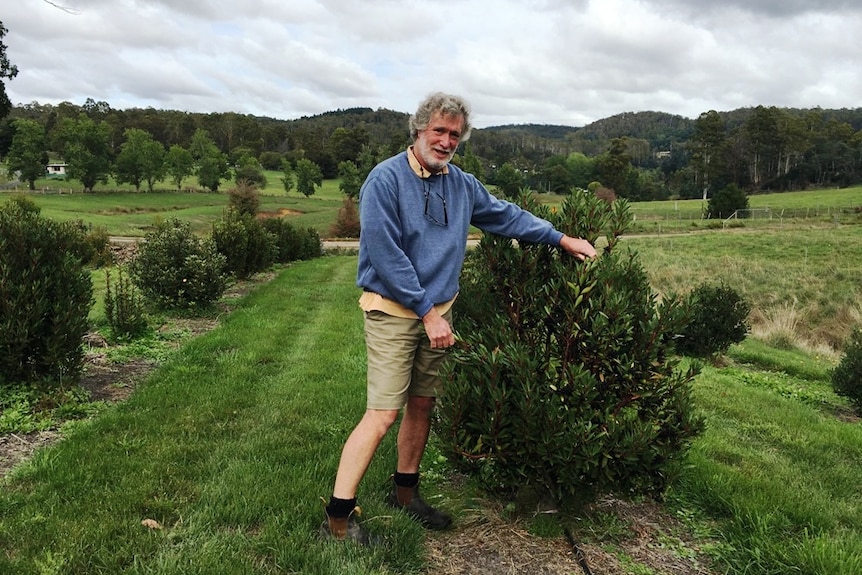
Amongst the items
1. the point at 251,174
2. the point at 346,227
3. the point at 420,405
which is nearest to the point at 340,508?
the point at 420,405

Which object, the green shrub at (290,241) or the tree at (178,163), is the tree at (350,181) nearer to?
the tree at (178,163)

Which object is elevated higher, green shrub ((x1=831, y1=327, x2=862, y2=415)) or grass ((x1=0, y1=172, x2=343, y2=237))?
grass ((x1=0, y1=172, x2=343, y2=237))

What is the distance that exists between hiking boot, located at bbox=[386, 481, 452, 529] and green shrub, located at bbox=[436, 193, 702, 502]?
41 centimetres

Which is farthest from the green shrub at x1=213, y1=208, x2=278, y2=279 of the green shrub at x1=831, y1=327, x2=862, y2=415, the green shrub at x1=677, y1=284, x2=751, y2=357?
the green shrub at x1=831, y1=327, x2=862, y2=415

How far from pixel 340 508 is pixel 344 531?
0.13m

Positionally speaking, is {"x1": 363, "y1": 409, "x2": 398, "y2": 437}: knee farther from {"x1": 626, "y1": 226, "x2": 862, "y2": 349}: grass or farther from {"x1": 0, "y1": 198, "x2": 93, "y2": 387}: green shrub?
{"x1": 626, "y1": 226, "x2": 862, "y2": 349}: grass

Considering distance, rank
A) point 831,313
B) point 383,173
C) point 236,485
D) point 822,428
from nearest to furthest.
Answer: point 383,173, point 236,485, point 822,428, point 831,313

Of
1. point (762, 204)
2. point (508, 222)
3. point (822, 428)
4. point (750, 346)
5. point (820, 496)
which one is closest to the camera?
point (508, 222)

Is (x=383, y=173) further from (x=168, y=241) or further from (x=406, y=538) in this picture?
(x=168, y=241)

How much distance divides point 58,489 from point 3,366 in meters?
2.40

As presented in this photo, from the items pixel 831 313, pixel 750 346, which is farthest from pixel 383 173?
pixel 831 313

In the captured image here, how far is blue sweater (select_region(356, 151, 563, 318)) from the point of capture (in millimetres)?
2930

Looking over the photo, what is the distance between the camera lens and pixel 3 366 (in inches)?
210

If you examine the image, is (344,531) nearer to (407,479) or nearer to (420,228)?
(407,479)
